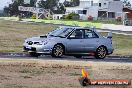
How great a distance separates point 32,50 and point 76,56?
8.06 feet

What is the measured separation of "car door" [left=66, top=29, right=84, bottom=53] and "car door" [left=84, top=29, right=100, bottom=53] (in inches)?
8.4

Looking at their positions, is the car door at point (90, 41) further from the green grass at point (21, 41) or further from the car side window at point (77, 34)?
the green grass at point (21, 41)

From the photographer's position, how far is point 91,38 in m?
21.3

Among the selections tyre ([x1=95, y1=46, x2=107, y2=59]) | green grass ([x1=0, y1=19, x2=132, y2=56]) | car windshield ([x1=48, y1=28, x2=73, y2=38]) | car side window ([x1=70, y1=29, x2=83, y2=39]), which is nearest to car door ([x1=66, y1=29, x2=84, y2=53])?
car side window ([x1=70, y1=29, x2=83, y2=39])

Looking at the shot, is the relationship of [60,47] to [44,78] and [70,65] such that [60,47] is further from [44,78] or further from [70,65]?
[44,78]

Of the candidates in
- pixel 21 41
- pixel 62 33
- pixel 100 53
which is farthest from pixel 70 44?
pixel 21 41

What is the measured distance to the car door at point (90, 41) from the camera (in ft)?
69.2

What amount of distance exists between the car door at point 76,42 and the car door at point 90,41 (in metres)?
0.21

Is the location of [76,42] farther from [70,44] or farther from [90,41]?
[90,41]

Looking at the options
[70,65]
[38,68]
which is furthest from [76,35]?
[38,68]

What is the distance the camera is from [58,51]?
790 inches

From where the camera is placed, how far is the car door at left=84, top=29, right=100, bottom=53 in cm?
2108

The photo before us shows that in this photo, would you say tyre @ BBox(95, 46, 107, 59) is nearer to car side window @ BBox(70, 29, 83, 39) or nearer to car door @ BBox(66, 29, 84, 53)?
car door @ BBox(66, 29, 84, 53)

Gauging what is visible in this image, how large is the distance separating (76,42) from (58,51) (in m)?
1.19
